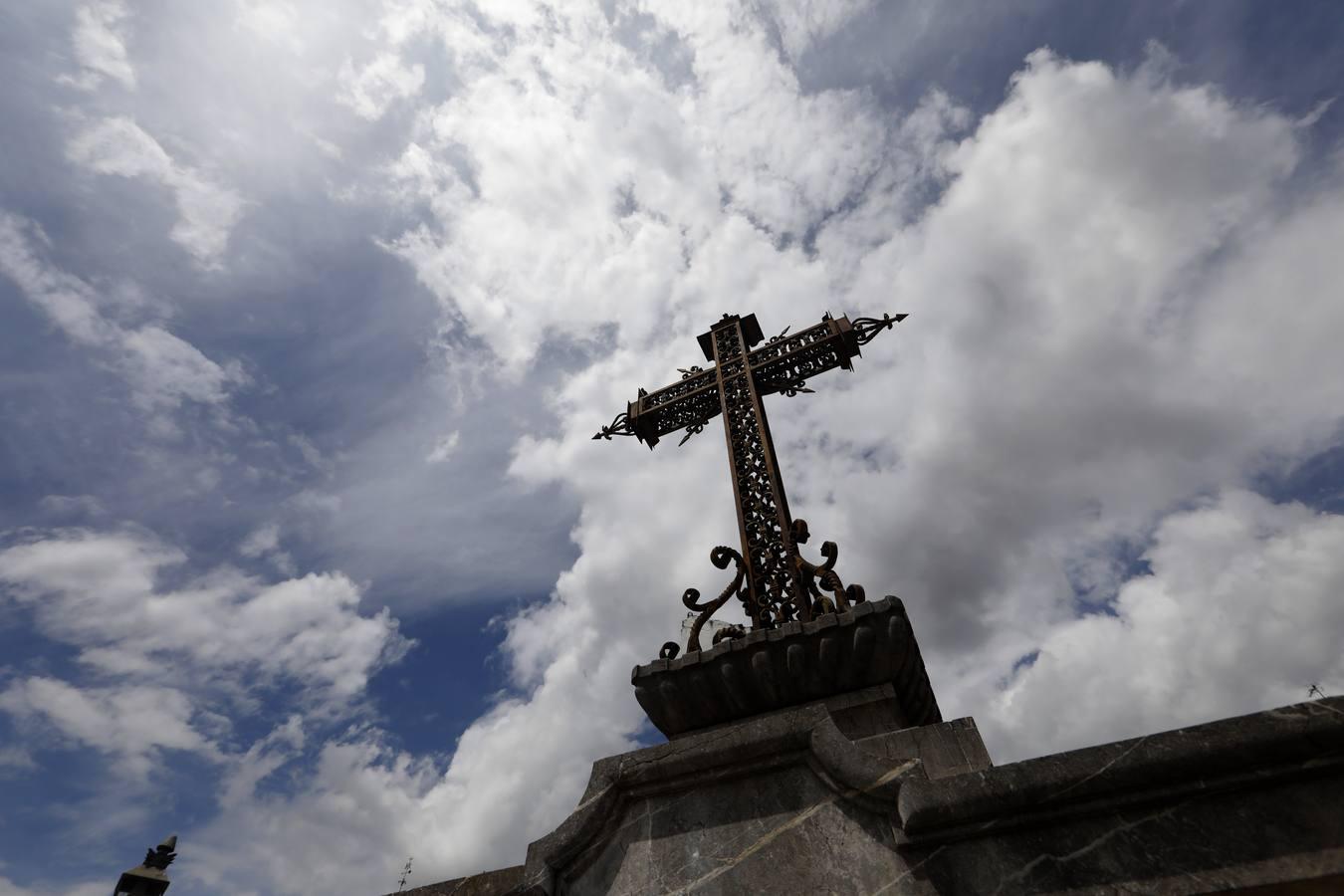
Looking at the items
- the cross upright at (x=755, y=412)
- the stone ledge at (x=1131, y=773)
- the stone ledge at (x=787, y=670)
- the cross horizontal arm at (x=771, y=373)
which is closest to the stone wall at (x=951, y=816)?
the stone ledge at (x=1131, y=773)

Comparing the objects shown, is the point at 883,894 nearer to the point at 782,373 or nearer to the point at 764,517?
the point at 764,517

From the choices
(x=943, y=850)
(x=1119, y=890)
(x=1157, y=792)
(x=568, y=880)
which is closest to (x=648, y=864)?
(x=568, y=880)

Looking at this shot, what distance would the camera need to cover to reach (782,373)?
31.0 ft

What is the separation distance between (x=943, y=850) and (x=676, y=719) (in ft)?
8.19

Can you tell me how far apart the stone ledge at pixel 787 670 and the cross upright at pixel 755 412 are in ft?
3.73

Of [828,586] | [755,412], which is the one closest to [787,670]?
[828,586]

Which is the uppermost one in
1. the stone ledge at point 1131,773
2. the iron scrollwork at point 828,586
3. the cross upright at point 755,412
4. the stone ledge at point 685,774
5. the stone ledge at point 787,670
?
the cross upright at point 755,412

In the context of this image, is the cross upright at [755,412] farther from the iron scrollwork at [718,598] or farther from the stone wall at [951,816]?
the stone wall at [951,816]

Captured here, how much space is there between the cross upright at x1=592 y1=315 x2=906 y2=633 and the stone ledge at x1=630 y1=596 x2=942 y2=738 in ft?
3.73

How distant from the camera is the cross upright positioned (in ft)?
22.3

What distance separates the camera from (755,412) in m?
8.76

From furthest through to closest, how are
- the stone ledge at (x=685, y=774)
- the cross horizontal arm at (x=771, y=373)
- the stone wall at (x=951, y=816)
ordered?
1. the cross horizontal arm at (x=771, y=373)
2. the stone ledge at (x=685, y=774)
3. the stone wall at (x=951, y=816)

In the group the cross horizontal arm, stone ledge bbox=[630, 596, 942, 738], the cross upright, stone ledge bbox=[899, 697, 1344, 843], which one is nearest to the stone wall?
stone ledge bbox=[899, 697, 1344, 843]

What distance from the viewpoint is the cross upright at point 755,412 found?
6785 millimetres
